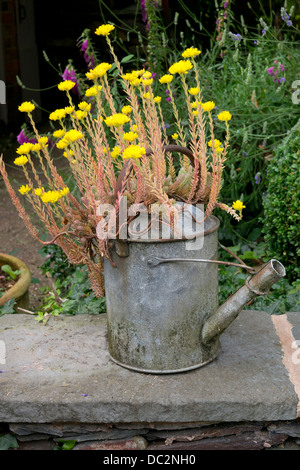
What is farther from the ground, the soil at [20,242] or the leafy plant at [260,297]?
the leafy plant at [260,297]

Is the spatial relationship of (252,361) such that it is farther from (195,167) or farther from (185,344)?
(195,167)

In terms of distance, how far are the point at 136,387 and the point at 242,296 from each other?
1.39 feet

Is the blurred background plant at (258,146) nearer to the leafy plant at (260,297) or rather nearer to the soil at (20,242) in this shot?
the leafy plant at (260,297)

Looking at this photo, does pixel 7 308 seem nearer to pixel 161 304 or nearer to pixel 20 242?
pixel 161 304

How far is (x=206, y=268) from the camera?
1921 mm

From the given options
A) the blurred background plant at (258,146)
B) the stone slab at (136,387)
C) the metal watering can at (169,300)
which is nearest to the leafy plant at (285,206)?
the blurred background plant at (258,146)

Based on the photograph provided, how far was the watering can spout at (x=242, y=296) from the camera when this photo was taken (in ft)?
5.99

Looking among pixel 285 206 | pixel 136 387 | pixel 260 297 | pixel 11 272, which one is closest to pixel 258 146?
pixel 285 206

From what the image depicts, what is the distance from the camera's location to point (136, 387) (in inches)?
74.9

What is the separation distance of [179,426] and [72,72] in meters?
2.16

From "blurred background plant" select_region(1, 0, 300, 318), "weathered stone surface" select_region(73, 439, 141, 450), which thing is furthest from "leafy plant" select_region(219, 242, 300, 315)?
"weathered stone surface" select_region(73, 439, 141, 450)

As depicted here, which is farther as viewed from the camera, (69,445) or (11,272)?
(11,272)

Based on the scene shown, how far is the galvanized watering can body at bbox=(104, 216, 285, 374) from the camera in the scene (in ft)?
6.08

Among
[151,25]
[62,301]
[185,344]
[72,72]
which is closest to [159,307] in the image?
[185,344]
